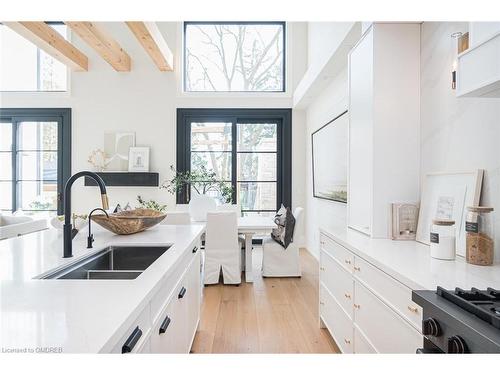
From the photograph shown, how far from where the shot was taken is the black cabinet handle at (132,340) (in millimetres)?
823

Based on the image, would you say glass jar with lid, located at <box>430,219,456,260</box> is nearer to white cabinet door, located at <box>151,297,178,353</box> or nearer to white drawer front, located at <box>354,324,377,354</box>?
white drawer front, located at <box>354,324,377,354</box>

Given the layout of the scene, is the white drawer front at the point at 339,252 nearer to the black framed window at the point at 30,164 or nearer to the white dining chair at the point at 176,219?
the white dining chair at the point at 176,219

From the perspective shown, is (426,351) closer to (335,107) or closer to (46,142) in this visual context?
(335,107)

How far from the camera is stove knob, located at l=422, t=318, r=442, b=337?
39.1 inches

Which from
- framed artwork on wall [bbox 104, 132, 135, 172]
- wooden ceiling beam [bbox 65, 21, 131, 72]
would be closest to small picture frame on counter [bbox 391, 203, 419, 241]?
wooden ceiling beam [bbox 65, 21, 131, 72]

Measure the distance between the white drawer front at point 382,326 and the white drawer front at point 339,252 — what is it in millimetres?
157

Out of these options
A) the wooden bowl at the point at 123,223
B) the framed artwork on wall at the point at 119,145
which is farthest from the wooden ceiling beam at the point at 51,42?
the wooden bowl at the point at 123,223

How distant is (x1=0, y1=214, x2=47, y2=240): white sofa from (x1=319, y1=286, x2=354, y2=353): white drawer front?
3.16 metres

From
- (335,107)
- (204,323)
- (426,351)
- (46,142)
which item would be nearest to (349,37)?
(335,107)

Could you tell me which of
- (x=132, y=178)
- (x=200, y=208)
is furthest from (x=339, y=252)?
(x=132, y=178)

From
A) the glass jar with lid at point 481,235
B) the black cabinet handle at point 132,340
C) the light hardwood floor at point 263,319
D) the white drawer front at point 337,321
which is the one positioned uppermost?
the glass jar with lid at point 481,235

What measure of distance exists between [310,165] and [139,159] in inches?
125

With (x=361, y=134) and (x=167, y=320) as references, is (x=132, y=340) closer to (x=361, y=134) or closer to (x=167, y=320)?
(x=167, y=320)

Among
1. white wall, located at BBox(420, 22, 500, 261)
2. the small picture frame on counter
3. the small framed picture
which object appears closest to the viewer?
white wall, located at BBox(420, 22, 500, 261)
